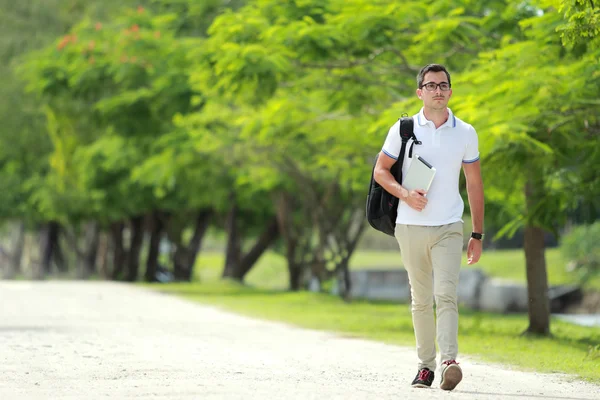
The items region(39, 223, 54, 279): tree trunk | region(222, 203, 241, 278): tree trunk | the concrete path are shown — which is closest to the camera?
the concrete path

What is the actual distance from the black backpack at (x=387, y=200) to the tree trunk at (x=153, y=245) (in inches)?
1346

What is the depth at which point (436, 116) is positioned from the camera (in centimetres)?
793

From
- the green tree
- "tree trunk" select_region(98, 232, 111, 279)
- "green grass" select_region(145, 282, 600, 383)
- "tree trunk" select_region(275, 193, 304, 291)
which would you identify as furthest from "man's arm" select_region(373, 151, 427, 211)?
"tree trunk" select_region(98, 232, 111, 279)

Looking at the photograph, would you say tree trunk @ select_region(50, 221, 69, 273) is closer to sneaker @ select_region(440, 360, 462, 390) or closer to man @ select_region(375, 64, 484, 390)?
man @ select_region(375, 64, 484, 390)

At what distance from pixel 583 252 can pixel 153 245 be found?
19166mm

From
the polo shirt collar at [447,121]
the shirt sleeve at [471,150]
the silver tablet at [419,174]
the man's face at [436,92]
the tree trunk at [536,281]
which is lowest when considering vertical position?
the tree trunk at [536,281]

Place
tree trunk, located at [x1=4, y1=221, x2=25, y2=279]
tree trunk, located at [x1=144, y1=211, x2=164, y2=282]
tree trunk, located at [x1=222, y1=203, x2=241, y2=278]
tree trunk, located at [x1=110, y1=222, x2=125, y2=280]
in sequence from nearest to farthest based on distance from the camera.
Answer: tree trunk, located at [x1=222, y1=203, x2=241, y2=278]
tree trunk, located at [x1=144, y1=211, x2=164, y2=282]
tree trunk, located at [x1=110, y1=222, x2=125, y2=280]
tree trunk, located at [x1=4, y1=221, x2=25, y2=279]

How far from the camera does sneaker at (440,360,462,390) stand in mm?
7613

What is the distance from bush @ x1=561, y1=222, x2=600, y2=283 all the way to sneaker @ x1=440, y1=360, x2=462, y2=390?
43.3 m

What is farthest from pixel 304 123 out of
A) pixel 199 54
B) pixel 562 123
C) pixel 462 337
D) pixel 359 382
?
pixel 359 382

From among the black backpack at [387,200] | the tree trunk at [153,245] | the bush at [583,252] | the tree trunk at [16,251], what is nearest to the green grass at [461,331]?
the black backpack at [387,200]

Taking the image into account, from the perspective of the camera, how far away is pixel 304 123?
20.7 meters

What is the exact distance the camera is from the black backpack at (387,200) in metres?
7.93

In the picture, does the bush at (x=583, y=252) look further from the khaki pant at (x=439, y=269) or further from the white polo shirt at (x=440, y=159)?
the white polo shirt at (x=440, y=159)
